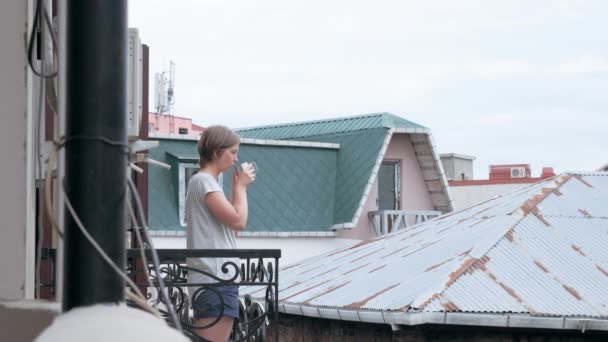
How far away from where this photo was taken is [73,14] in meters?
2.48

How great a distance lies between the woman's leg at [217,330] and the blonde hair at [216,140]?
0.79 metres

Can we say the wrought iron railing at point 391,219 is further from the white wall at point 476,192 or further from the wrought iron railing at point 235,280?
the wrought iron railing at point 235,280

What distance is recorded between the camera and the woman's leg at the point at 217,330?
18.2 feet

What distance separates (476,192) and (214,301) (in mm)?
34096

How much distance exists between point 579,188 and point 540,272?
334 centimetres

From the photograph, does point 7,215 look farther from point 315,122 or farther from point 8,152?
point 315,122

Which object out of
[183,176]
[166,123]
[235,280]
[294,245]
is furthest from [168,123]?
[235,280]

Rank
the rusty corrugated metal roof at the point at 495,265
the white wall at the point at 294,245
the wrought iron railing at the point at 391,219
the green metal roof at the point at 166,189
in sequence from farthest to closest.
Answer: the wrought iron railing at the point at 391,219 → the white wall at the point at 294,245 → the green metal roof at the point at 166,189 → the rusty corrugated metal roof at the point at 495,265

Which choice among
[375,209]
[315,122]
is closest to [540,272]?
[375,209]

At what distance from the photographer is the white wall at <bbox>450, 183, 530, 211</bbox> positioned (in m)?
38.7

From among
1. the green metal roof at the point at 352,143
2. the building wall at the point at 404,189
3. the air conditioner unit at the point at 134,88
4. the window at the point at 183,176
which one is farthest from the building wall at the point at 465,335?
the building wall at the point at 404,189

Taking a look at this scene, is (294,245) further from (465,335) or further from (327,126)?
Answer: (465,335)

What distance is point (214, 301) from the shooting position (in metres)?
5.61

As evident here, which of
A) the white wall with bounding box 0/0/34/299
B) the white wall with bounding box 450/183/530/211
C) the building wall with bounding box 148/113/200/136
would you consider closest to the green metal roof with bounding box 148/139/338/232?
the building wall with bounding box 148/113/200/136
